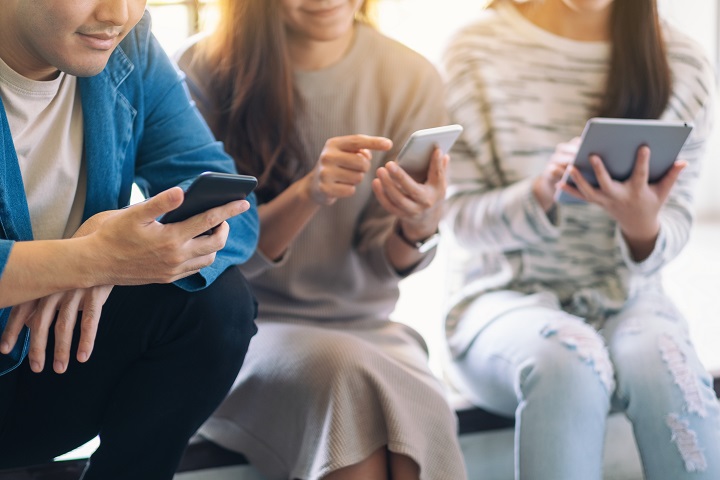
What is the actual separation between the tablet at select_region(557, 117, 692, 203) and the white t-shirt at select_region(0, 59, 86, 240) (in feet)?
2.29

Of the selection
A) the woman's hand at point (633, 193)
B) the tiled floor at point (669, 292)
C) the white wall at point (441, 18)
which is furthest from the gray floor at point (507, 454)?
the white wall at point (441, 18)

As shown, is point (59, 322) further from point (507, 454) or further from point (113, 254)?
point (507, 454)

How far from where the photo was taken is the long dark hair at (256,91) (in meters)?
1.51

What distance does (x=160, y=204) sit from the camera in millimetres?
969

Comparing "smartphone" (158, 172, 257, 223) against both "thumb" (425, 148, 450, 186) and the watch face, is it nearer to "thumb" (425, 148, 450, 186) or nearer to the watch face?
"thumb" (425, 148, 450, 186)

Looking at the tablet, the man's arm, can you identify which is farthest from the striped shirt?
the man's arm

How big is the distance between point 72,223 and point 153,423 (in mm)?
266

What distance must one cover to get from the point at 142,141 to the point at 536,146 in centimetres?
69

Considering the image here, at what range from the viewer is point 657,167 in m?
1.45

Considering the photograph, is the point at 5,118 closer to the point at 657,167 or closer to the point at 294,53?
the point at 294,53

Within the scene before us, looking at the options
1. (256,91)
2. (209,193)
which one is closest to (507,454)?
(256,91)

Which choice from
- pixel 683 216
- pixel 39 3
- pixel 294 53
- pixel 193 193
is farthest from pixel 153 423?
pixel 683 216

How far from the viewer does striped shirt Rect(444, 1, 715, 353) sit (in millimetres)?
1616

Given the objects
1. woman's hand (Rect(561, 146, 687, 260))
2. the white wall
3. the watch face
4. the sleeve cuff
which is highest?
woman's hand (Rect(561, 146, 687, 260))
